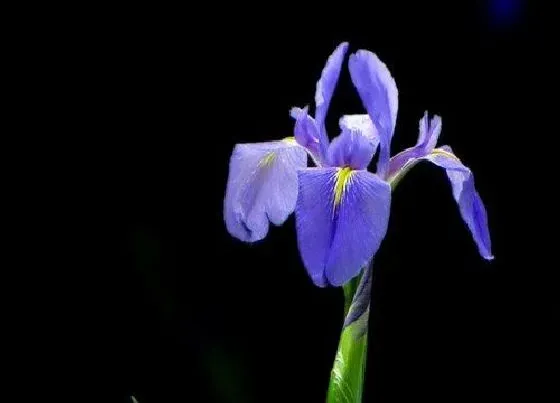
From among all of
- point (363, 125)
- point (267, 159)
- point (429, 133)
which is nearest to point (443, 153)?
point (429, 133)

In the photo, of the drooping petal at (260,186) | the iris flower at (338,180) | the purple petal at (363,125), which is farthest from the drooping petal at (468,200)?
the drooping petal at (260,186)

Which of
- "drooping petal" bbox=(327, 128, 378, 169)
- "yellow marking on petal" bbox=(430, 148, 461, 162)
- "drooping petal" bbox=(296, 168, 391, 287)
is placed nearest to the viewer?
"drooping petal" bbox=(296, 168, 391, 287)

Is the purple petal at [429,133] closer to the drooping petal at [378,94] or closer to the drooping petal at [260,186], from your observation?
the drooping petal at [378,94]

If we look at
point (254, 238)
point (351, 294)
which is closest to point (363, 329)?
point (351, 294)

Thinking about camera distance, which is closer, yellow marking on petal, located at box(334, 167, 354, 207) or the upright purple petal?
yellow marking on petal, located at box(334, 167, 354, 207)

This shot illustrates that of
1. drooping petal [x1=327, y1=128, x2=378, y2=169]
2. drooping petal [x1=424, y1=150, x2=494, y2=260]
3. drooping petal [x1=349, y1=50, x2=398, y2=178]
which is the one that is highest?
drooping petal [x1=349, y1=50, x2=398, y2=178]

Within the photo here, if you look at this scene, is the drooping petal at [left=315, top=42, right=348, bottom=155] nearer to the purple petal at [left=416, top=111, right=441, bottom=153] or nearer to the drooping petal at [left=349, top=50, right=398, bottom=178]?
the drooping petal at [left=349, top=50, right=398, bottom=178]

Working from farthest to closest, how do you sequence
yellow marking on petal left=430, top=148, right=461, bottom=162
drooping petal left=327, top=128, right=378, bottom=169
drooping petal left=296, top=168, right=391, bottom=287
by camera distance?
yellow marking on petal left=430, top=148, right=461, bottom=162
drooping petal left=327, top=128, right=378, bottom=169
drooping petal left=296, top=168, right=391, bottom=287

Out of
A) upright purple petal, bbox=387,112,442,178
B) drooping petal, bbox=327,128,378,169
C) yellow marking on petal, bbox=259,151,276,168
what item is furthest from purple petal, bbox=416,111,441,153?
yellow marking on petal, bbox=259,151,276,168
